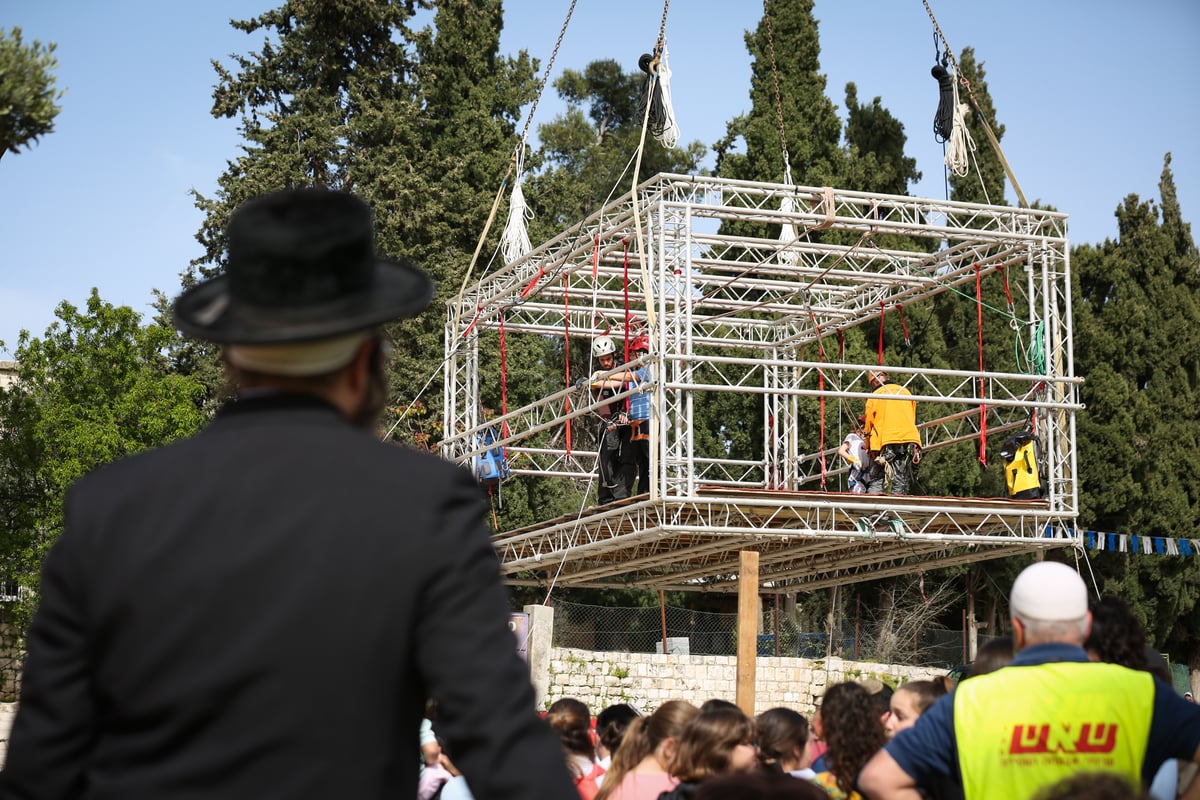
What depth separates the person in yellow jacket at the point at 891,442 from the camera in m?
17.2

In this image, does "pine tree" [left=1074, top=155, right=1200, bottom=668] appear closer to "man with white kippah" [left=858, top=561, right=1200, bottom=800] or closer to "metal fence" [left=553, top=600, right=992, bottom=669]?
"metal fence" [left=553, top=600, right=992, bottom=669]

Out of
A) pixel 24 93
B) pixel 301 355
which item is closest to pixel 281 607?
pixel 301 355

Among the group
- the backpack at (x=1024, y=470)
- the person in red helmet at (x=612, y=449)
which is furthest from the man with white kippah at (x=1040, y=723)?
the backpack at (x=1024, y=470)

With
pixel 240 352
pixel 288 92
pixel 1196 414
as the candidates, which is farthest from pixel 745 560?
pixel 288 92

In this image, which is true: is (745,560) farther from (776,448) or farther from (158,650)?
(158,650)

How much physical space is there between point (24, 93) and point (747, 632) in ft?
30.7

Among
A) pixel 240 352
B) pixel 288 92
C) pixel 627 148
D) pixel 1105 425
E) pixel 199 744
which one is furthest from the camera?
pixel 627 148

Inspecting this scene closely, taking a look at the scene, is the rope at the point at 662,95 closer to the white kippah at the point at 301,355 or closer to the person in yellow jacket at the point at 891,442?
the person in yellow jacket at the point at 891,442

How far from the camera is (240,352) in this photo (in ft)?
6.27

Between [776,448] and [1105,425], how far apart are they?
9878mm

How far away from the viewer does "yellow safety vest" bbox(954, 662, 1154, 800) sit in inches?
133

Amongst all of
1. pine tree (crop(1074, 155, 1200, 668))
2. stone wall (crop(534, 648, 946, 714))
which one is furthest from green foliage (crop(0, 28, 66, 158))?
pine tree (crop(1074, 155, 1200, 668))

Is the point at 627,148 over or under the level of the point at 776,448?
over

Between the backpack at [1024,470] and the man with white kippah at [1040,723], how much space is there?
12.8 m
